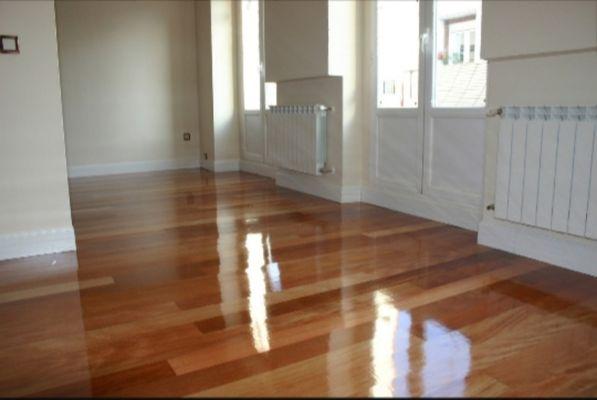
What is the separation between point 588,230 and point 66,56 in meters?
5.56

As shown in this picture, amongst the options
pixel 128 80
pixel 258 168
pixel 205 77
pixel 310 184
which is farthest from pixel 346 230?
pixel 128 80

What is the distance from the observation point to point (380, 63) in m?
4.18

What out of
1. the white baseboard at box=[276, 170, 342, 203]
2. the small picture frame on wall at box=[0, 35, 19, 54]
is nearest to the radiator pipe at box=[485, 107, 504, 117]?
the white baseboard at box=[276, 170, 342, 203]

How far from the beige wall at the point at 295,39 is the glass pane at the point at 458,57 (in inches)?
37.0

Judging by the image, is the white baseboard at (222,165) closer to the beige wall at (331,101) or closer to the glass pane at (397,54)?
the beige wall at (331,101)

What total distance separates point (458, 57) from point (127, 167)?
172 inches

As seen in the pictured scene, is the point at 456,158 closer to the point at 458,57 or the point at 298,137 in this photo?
the point at 458,57

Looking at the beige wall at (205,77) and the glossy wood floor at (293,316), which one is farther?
the beige wall at (205,77)

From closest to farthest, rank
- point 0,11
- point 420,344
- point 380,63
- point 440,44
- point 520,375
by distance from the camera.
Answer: point 520,375 < point 420,344 < point 0,11 < point 440,44 < point 380,63

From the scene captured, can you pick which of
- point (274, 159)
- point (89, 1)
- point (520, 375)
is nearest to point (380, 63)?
point (274, 159)

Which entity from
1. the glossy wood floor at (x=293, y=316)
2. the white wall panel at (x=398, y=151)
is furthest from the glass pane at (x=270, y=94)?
the glossy wood floor at (x=293, y=316)

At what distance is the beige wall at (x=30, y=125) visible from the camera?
2.81m

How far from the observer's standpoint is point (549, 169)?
8.72 feet

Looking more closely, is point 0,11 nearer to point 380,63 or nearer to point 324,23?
point 324,23
